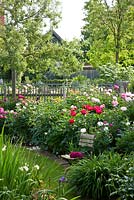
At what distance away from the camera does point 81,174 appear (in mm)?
4750

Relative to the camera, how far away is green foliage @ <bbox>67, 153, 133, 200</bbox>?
455cm

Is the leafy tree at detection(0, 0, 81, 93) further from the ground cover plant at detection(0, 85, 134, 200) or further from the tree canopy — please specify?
the ground cover plant at detection(0, 85, 134, 200)

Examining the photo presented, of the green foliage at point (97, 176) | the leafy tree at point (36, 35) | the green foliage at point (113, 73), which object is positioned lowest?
the green foliage at point (97, 176)

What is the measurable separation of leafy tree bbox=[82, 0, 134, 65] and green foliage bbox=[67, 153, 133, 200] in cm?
1250

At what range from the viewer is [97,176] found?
466cm

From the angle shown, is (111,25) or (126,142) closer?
(126,142)

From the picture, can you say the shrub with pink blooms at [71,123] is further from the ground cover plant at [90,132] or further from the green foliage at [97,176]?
the green foliage at [97,176]

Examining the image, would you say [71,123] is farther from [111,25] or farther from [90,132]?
[111,25]

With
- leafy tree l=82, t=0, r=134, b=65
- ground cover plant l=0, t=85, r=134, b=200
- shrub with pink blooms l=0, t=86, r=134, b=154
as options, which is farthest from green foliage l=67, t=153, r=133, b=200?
leafy tree l=82, t=0, r=134, b=65

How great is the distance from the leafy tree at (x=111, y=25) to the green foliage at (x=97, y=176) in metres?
12.5

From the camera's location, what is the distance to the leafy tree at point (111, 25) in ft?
55.6

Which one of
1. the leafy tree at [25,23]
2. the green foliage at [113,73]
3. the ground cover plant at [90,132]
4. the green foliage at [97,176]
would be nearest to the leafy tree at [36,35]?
the leafy tree at [25,23]

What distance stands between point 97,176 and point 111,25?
1356 centimetres

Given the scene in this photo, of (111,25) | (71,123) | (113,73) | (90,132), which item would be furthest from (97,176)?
(111,25)
